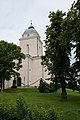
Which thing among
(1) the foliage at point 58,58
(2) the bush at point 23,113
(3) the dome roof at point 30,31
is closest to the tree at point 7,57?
(1) the foliage at point 58,58

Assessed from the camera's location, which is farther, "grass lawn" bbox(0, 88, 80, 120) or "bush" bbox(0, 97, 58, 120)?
"grass lawn" bbox(0, 88, 80, 120)

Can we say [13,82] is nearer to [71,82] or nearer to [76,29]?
[71,82]

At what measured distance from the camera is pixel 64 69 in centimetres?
3331

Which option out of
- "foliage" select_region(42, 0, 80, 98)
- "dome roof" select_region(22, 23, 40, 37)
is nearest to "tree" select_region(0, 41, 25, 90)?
"foliage" select_region(42, 0, 80, 98)

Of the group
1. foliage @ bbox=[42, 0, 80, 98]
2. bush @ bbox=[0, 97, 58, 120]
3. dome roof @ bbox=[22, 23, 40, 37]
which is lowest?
bush @ bbox=[0, 97, 58, 120]

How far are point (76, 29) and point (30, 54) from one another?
148ft

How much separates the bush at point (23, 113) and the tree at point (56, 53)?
1824 cm

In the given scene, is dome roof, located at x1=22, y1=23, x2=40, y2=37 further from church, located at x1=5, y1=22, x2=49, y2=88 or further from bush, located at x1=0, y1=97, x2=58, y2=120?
bush, located at x1=0, y1=97, x2=58, y2=120

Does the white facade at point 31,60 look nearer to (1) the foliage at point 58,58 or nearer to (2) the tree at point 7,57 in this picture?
(2) the tree at point 7,57

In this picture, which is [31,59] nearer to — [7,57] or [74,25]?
[7,57]

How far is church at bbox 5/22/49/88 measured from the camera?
214 ft

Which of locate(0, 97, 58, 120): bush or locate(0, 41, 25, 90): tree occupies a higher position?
locate(0, 41, 25, 90): tree

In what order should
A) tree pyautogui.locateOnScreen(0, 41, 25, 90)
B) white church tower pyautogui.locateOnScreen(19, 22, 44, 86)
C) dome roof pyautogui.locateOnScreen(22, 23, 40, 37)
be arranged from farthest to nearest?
dome roof pyautogui.locateOnScreen(22, 23, 40, 37) → white church tower pyautogui.locateOnScreen(19, 22, 44, 86) → tree pyautogui.locateOnScreen(0, 41, 25, 90)

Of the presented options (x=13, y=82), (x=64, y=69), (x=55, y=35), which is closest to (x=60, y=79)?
(x=64, y=69)
